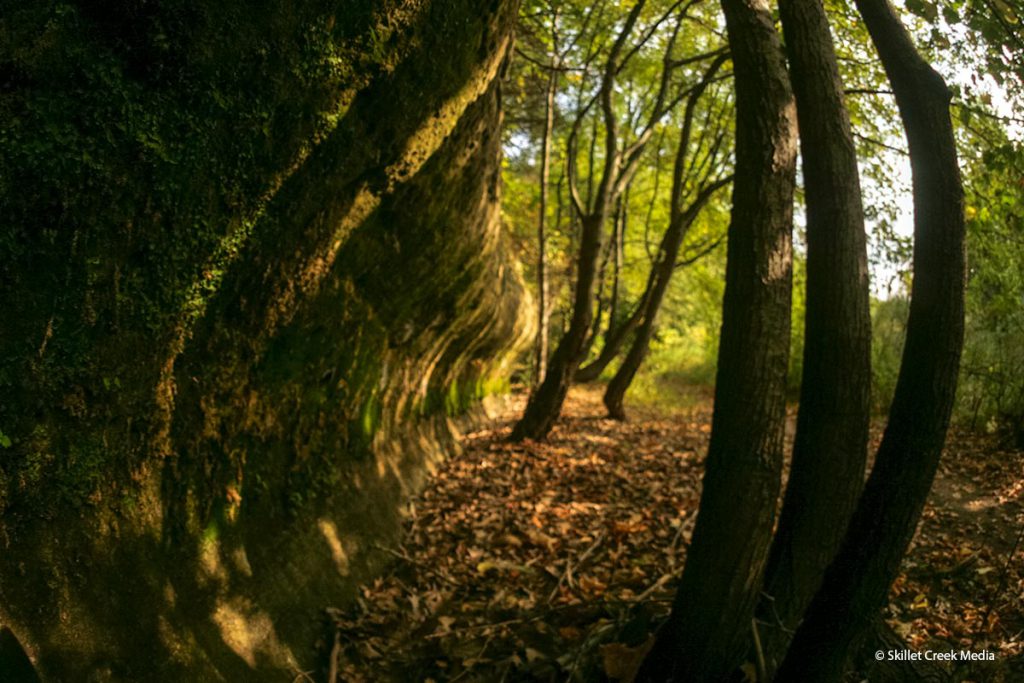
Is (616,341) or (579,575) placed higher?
(616,341)

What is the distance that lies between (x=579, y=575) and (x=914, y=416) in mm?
3024

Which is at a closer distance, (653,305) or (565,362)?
(565,362)

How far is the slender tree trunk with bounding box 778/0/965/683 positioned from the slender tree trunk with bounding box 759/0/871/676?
538mm

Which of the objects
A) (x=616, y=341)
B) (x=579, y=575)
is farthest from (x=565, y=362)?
(x=579, y=575)

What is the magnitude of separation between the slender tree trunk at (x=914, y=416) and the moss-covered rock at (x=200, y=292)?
2710 mm

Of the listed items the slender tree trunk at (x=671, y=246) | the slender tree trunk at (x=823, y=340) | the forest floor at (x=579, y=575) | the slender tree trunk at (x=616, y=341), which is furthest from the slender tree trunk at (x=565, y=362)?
the slender tree trunk at (x=823, y=340)

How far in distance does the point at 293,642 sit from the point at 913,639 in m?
3.83

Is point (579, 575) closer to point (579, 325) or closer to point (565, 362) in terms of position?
point (565, 362)

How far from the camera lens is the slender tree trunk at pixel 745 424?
3037 mm

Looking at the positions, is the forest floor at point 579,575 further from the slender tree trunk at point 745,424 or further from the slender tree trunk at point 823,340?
the slender tree trunk at point 823,340

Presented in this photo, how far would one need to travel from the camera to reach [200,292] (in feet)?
9.98

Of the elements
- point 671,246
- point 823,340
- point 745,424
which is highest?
point 671,246

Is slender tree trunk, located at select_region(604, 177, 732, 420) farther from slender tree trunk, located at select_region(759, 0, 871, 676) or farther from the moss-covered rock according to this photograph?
slender tree trunk, located at select_region(759, 0, 871, 676)

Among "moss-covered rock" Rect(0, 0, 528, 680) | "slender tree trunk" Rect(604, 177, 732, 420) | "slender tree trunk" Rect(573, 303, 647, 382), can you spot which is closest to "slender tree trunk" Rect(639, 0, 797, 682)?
"moss-covered rock" Rect(0, 0, 528, 680)
